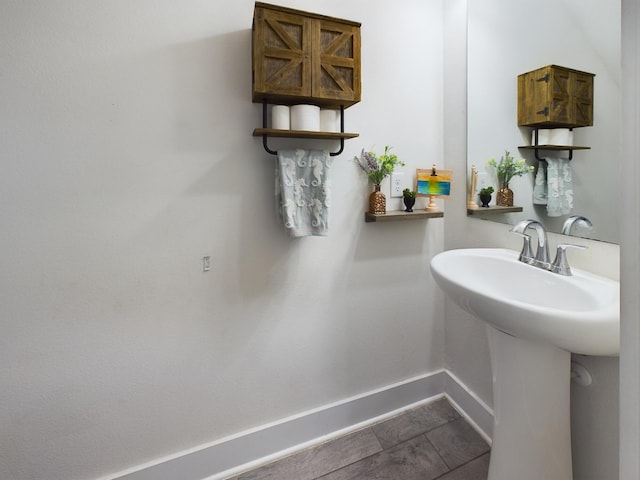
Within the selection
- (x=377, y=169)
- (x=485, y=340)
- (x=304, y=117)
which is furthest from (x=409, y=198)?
(x=485, y=340)

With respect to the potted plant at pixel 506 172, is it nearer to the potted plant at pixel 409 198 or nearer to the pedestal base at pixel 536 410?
the potted plant at pixel 409 198

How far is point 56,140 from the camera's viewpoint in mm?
1042

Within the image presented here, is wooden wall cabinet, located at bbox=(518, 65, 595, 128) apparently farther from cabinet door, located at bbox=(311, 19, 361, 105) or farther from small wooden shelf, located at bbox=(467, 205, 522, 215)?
cabinet door, located at bbox=(311, 19, 361, 105)

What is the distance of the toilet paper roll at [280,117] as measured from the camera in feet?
3.99

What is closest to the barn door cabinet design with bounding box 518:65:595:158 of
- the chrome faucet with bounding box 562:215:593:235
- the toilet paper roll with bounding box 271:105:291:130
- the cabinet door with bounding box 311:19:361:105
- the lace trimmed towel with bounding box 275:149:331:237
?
the chrome faucet with bounding box 562:215:593:235

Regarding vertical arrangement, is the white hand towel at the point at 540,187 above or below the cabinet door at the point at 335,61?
below

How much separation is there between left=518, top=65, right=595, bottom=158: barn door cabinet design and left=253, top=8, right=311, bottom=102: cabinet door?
0.84m

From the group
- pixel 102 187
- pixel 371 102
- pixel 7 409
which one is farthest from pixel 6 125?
pixel 371 102

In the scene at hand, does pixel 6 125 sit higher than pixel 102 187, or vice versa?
pixel 6 125

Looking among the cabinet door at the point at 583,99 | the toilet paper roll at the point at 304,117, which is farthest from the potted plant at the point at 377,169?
the cabinet door at the point at 583,99

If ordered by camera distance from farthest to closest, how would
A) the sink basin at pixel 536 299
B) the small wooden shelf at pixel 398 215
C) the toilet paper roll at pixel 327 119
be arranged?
1. the small wooden shelf at pixel 398 215
2. the toilet paper roll at pixel 327 119
3. the sink basin at pixel 536 299

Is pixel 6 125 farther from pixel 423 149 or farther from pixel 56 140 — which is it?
pixel 423 149

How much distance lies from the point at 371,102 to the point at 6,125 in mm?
1330

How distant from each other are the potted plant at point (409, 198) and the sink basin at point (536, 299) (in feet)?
1.10
